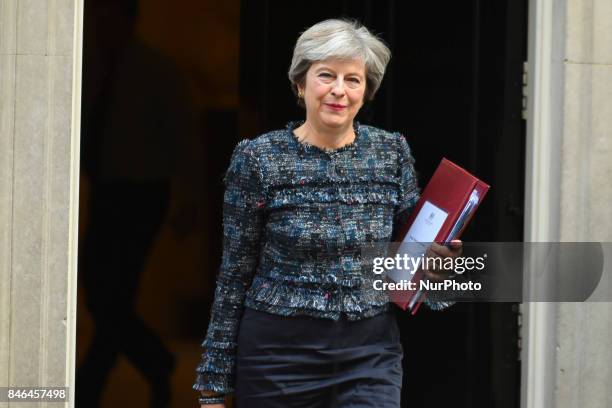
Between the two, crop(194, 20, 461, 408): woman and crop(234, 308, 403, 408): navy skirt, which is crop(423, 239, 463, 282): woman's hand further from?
crop(234, 308, 403, 408): navy skirt

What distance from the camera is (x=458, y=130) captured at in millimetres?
4879

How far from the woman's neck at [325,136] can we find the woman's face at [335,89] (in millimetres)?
25

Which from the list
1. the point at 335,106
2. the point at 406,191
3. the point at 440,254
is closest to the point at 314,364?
the point at 440,254

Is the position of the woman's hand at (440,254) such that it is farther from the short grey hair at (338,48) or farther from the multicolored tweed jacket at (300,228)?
the short grey hair at (338,48)

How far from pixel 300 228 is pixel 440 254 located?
0.44 meters

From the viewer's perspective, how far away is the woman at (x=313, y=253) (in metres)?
3.01

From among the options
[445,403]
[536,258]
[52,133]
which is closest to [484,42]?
[536,258]

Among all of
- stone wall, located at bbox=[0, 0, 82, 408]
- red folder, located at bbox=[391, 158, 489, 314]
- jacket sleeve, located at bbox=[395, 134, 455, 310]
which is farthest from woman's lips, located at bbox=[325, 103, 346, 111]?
stone wall, located at bbox=[0, 0, 82, 408]

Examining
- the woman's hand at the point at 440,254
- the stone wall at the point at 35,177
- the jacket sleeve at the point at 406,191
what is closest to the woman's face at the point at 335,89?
the jacket sleeve at the point at 406,191

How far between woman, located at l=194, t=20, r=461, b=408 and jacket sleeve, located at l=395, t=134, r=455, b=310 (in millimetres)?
39

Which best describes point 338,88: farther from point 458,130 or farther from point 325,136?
point 458,130

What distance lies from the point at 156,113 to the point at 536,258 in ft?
7.33

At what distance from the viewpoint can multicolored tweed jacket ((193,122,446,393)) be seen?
9.85ft

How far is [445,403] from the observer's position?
4895 mm
